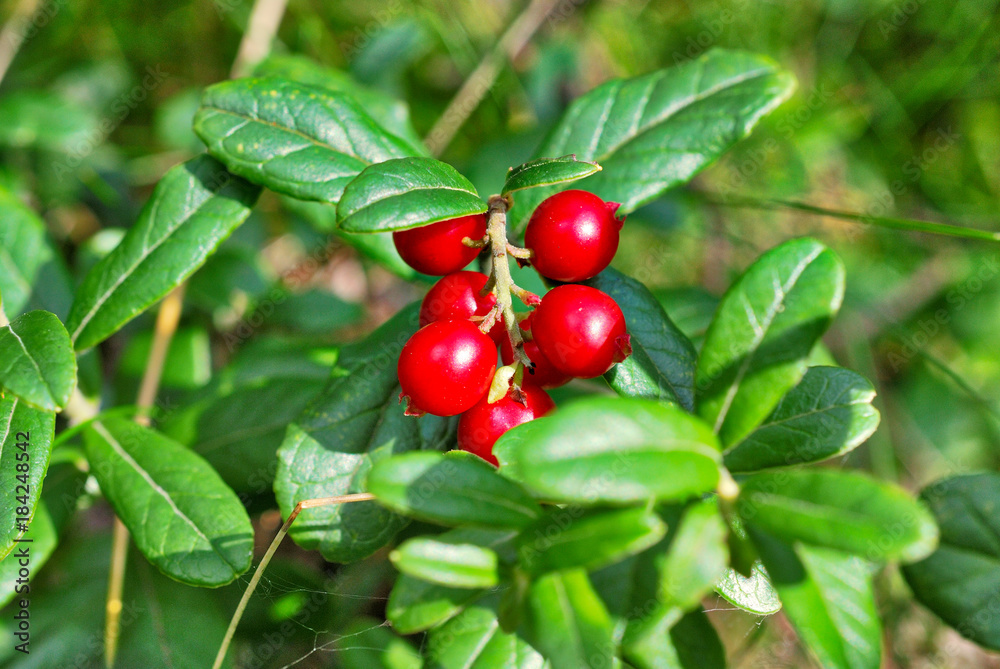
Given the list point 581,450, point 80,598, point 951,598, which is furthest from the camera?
point 80,598

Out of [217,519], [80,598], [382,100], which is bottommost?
[80,598]

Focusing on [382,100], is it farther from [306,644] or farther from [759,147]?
[759,147]

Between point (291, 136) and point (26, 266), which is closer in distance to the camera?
point (291, 136)

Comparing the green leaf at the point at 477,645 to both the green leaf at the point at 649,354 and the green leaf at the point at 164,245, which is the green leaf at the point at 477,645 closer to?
the green leaf at the point at 649,354

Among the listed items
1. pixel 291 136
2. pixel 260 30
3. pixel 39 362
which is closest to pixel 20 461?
pixel 39 362

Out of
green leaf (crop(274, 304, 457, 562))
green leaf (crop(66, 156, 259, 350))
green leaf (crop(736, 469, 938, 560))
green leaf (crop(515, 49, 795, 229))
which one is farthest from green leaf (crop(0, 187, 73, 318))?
green leaf (crop(736, 469, 938, 560))

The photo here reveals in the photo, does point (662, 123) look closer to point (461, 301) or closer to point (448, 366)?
point (461, 301)

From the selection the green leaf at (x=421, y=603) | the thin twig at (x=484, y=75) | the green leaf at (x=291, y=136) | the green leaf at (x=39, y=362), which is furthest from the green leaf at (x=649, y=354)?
the thin twig at (x=484, y=75)

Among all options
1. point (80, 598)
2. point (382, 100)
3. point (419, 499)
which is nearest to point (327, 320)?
point (382, 100)
